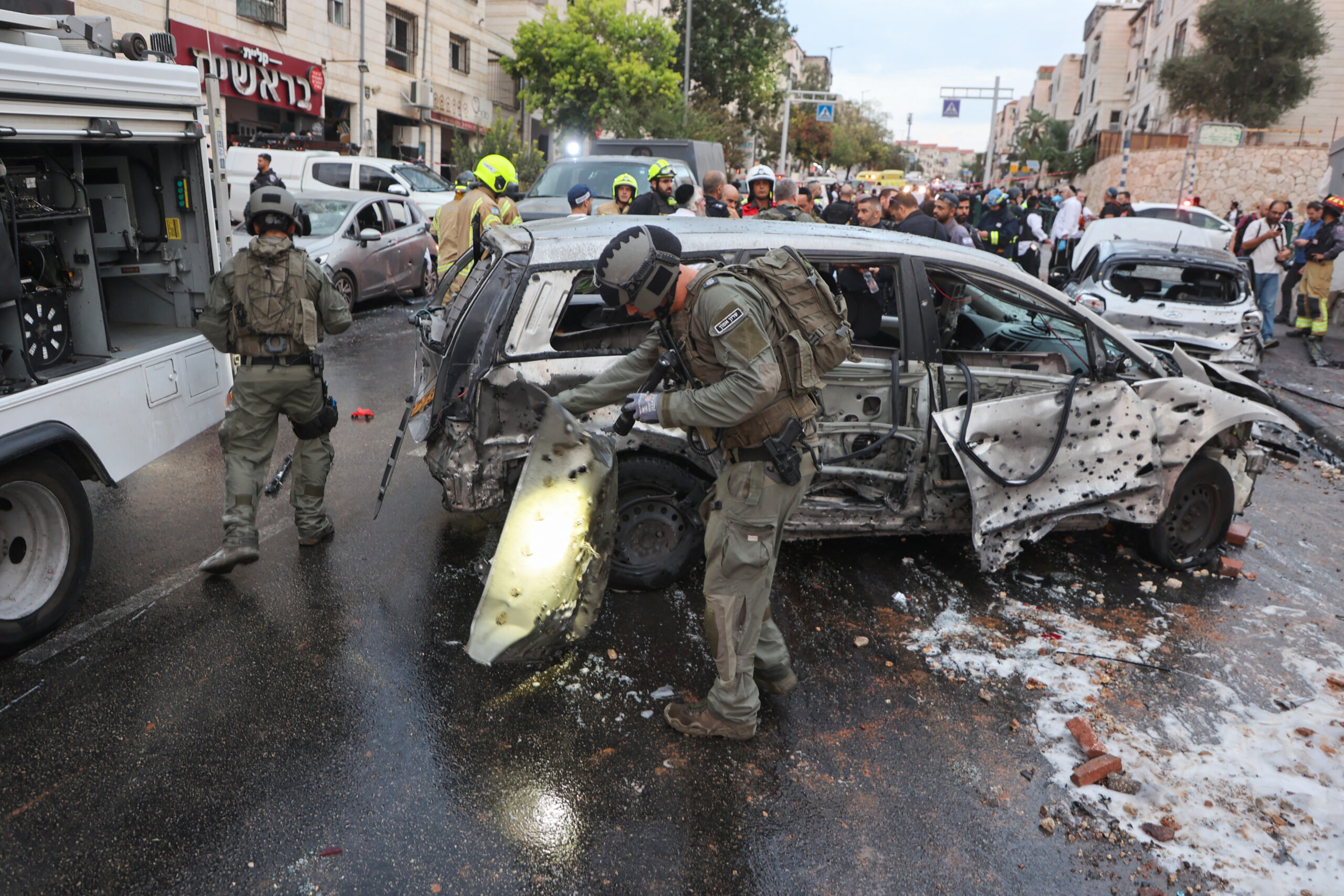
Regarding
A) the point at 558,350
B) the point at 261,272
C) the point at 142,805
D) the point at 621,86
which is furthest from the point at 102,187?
the point at 621,86

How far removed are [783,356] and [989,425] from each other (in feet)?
5.77

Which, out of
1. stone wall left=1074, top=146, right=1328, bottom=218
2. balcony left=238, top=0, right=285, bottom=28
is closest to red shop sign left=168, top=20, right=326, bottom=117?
balcony left=238, top=0, right=285, bottom=28

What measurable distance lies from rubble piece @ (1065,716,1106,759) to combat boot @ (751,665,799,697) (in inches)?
42.0

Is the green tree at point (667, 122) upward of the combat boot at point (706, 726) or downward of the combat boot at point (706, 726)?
A: upward

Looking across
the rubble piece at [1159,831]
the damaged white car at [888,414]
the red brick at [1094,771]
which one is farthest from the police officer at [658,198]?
the rubble piece at [1159,831]

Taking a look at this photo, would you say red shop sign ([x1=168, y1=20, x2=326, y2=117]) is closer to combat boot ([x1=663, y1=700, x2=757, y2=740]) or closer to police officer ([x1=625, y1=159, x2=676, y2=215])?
police officer ([x1=625, y1=159, x2=676, y2=215])

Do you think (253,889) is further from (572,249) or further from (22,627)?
(572,249)

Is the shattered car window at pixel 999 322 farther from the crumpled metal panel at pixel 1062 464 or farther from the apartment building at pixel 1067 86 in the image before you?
the apartment building at pixel 1067 86

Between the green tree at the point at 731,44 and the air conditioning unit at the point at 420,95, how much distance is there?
43.6 feet

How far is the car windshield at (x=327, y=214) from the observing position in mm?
11820

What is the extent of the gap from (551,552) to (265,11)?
23542mm

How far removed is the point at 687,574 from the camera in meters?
4.70

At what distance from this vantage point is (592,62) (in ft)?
101

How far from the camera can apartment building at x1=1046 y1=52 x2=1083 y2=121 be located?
83625 millimetres
